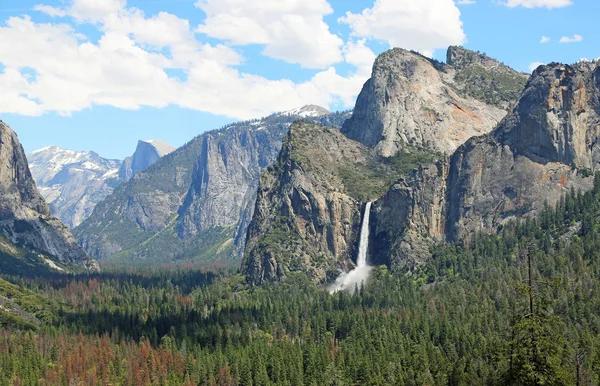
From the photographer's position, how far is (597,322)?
188250 millimetres

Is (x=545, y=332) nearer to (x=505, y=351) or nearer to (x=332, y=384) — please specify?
(x=505, y=351)

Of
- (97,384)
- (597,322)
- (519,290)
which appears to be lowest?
(97,384)

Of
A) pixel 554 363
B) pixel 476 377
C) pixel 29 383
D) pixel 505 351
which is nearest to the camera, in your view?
pixel 554 363

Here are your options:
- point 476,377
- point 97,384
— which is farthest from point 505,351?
point 97,384

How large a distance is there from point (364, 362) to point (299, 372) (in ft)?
57.2

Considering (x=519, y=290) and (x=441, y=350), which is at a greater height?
(x=519, y=290)

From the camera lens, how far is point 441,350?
655 ft

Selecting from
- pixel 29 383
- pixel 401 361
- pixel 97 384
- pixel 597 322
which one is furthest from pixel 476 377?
pixel 29 383

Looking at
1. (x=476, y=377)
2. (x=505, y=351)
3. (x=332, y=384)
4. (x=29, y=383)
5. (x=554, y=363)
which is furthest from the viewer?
(x=29, y=383)

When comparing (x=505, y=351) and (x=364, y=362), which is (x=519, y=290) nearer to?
(x=505, y=351)

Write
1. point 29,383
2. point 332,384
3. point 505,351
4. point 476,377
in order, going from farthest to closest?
1. point 29,383
2. point 332,384
3. point 476,377
4. point 505,351

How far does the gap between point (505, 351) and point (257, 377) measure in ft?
429

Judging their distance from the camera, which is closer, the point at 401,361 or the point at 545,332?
the point at 545,332

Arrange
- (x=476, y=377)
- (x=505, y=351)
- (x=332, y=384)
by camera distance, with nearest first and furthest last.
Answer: (x=505, y=351)
(x=476, y=377)
(x=332, y=384)
